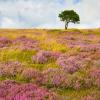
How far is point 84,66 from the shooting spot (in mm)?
18094

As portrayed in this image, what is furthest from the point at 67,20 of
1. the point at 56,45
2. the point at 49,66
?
the point at 49,66

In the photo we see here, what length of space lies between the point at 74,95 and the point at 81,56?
771 cm

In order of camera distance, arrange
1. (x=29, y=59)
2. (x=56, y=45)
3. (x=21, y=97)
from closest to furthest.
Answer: (x=21, y=97)
(x=29, y=59)
(x=56, y=45)

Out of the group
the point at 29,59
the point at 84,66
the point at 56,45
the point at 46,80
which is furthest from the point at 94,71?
the point at 56,45

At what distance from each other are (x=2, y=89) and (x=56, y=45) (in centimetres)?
1225

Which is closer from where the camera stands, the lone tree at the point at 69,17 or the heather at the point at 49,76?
the heather at the point at 49,76

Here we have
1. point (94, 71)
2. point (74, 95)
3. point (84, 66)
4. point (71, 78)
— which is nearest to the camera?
→ point (74, 95)

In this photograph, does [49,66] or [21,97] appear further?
[49,66]

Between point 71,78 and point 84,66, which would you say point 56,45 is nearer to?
point 84,66

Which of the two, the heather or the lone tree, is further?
the lone tree

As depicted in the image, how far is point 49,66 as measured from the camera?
18.4 meters

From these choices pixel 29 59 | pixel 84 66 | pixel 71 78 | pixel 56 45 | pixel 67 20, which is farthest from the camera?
pixel 67 20

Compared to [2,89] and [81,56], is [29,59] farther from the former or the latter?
Result: [2,89]

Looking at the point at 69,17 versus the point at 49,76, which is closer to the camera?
the point at 49,76
